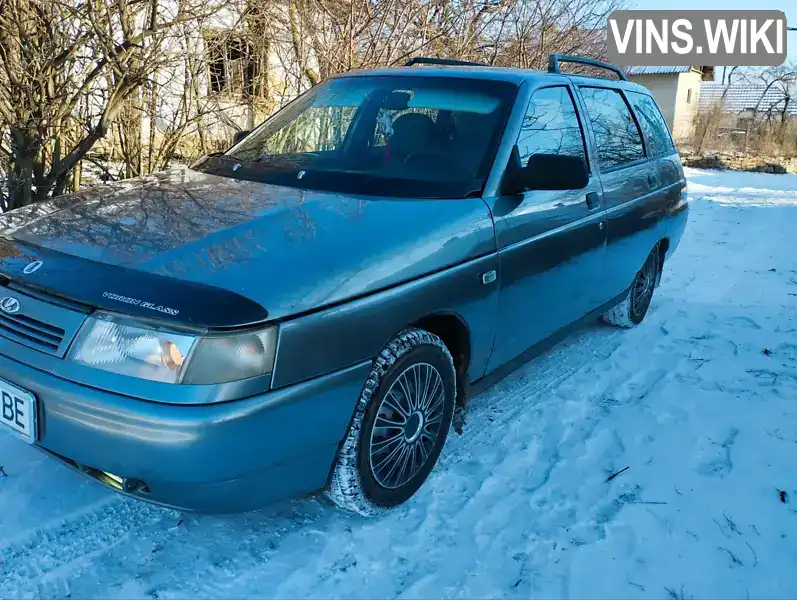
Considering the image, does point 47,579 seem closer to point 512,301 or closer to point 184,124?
point 512,301

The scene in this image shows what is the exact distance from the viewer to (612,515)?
9.25 ft

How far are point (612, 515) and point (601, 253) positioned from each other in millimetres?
1661

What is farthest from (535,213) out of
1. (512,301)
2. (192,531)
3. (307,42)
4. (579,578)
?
(307,42)

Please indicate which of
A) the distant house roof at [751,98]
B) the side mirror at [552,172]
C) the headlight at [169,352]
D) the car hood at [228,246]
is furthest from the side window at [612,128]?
the distant house roof at [751,98]

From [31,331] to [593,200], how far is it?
288cm

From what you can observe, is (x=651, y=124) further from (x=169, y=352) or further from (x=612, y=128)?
(x=169, y=352)

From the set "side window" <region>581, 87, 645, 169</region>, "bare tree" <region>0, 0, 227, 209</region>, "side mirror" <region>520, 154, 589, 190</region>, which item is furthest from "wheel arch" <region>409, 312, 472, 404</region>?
"bare tree" <region>0, 0, 227, 209</region>

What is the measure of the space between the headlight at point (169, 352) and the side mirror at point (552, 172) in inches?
61.3

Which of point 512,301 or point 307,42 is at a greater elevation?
point 307,42

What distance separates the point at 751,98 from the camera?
29.1 metres

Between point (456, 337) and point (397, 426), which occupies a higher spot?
point (456, 337)

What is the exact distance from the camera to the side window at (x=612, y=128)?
4.03m

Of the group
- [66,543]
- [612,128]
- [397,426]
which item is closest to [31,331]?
[66,543]

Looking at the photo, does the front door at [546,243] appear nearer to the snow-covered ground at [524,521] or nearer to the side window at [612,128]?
the side window at [612,128]
